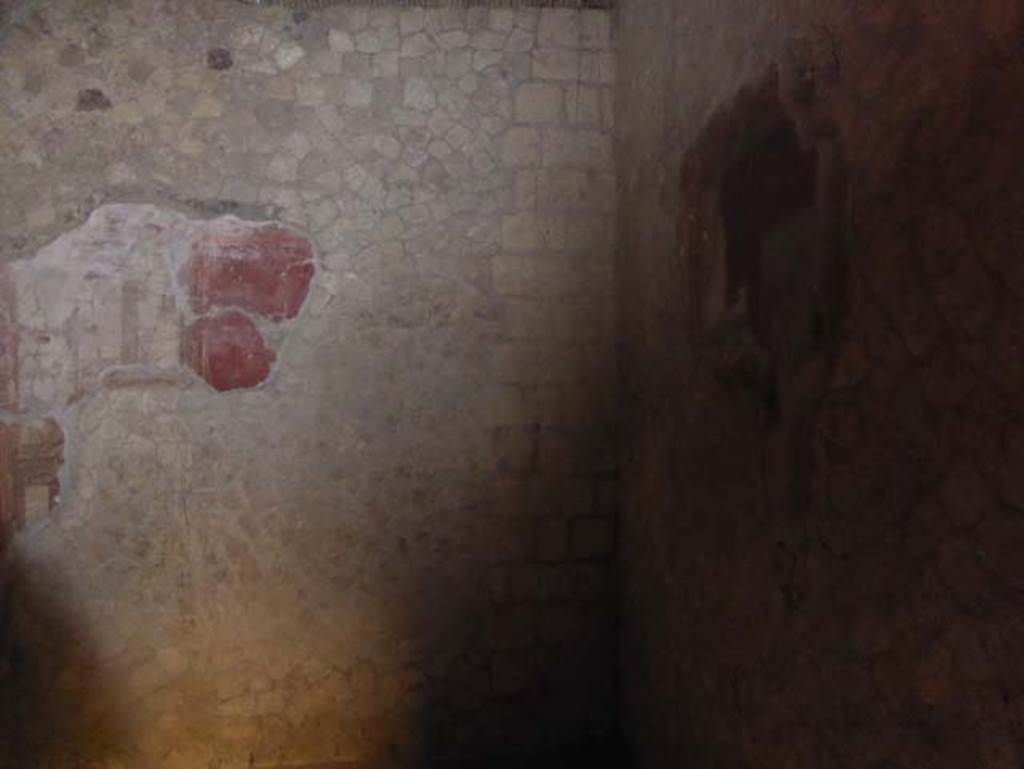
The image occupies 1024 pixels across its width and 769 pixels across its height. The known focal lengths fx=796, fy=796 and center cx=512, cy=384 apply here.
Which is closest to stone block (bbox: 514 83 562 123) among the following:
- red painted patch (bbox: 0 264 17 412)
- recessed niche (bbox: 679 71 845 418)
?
recessed niche (bbox: 679 71 845 418)

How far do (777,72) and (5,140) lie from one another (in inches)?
99.1

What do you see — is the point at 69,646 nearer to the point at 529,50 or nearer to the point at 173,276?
the point at 173,276

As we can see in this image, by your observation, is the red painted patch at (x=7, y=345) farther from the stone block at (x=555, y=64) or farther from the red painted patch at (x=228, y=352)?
the stone block at (x=555, y=64)

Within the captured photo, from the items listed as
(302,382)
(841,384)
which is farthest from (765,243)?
(302,382)

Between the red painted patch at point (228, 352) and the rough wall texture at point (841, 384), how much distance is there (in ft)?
4.65

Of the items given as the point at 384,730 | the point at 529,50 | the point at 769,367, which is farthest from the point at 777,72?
the point at 384,730

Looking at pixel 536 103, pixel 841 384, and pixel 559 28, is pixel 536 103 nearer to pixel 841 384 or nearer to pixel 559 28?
pixel 559 28

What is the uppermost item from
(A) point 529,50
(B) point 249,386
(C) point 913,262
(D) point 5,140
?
(A) point 529,50

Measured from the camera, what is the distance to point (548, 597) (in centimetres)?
295

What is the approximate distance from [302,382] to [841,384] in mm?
1947

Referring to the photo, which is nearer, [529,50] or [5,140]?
[5,140]

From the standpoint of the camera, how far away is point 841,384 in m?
1.41

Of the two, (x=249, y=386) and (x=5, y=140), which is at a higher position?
(x=5, y=140)

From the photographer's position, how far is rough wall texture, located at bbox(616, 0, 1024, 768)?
1.06 m
